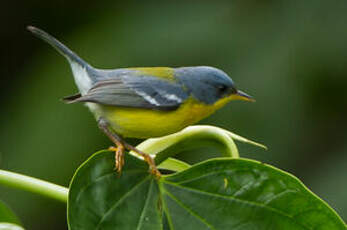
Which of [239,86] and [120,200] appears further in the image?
[239,86]

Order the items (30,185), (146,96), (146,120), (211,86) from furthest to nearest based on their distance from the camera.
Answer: (211,86)
(146,96)
(146,120)
(30,185)

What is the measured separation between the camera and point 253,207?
1.97 m

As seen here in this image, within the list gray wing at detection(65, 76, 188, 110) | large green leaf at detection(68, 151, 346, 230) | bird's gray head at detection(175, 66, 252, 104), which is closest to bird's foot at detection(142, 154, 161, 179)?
large green leaf at detection(68, 151, 346, 230)

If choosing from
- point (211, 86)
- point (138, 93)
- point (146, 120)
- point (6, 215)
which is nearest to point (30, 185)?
point (6, 215)

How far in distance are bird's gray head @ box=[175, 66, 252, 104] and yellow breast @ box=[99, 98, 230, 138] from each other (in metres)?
0.17

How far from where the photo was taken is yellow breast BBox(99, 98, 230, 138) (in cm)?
271

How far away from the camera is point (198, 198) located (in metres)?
2.05

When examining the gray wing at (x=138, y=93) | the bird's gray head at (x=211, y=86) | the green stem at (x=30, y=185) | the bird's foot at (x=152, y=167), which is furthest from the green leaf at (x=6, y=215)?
the bird's gray head at (x=211, y=86)

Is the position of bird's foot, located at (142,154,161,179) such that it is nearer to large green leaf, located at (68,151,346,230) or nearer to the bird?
large green leaf, located at (68,151,346,230)

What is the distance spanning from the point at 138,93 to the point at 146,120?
0.29 m

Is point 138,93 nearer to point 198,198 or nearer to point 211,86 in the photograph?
point 211,86

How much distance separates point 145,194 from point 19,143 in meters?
3.42

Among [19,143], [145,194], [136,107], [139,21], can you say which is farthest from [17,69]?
[145,194]

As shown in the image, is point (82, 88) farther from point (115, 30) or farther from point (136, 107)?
point (115, 30)
